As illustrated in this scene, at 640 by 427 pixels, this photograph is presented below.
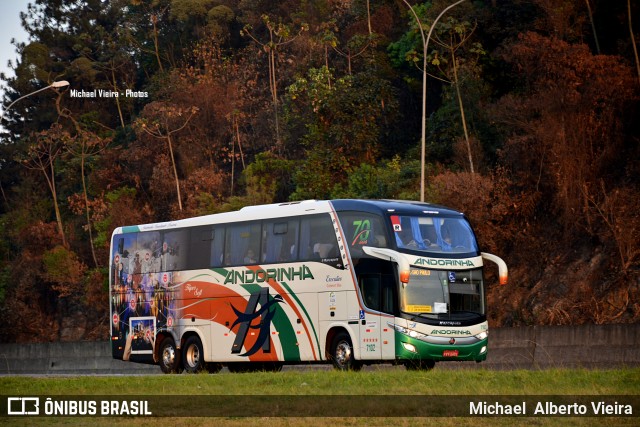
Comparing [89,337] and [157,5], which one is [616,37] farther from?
[157,5]

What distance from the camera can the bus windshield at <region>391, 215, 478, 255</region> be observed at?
81.8 ft

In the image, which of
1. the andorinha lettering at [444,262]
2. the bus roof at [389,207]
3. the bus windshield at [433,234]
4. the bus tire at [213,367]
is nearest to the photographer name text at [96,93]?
the bus tire at [213,367]

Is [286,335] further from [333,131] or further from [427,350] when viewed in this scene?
[333,131]

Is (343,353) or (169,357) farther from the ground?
(343,353)

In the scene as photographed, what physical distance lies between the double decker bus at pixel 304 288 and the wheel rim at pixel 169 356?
4 centimetres

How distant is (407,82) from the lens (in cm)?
5822

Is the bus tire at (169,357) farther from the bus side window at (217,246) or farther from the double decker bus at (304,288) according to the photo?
the bus side window at (217,246)

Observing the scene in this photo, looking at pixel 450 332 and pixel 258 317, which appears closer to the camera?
pixel 450 332

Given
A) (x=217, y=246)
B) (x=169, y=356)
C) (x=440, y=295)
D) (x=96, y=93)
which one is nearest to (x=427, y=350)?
(x=440, y=295)

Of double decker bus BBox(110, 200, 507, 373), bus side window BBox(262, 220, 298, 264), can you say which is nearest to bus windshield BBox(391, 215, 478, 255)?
double decker bus BBox(110, 200, 507, 373)

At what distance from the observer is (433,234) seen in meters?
25.4

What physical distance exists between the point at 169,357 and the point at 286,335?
5.20 m

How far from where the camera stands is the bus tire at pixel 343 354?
2548 cm

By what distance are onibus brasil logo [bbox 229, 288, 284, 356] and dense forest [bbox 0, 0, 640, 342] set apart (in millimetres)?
12671
